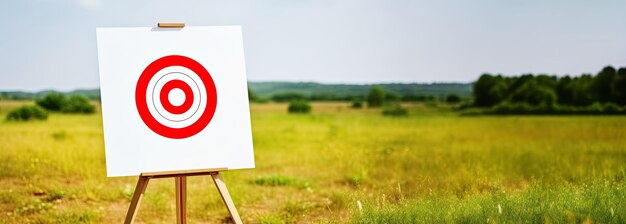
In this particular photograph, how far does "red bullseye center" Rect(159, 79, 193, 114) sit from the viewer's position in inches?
237

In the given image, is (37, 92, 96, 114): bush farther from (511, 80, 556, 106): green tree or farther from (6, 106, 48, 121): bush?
(511, 80, 556, 106): green tree

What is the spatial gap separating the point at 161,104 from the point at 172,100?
0.35 ft

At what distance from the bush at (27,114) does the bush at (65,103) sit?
226cm

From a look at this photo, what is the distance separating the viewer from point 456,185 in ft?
27.5

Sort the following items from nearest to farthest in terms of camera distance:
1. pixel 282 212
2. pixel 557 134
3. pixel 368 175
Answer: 1. pixel 282 212
2. pixel 368 175
3. pixel 557 134

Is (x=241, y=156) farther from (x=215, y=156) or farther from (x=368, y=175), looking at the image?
(x=368, y=175)

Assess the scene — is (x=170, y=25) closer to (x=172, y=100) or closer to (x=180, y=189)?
(x=172, y=100)

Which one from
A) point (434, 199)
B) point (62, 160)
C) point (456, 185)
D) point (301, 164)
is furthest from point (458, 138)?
point (434, 199)

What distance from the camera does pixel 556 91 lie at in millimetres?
16750

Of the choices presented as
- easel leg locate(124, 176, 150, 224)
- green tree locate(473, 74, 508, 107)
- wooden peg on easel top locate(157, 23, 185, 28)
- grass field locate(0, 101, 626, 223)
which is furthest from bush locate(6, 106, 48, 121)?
easel leg locate(124, 176, 150, 224)

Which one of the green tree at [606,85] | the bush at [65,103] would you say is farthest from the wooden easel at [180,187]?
the bush at [65,103]

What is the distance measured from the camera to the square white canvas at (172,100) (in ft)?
19.1

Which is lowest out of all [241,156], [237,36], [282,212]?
[282,212]

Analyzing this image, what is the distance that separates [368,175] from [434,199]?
4.76 meters
